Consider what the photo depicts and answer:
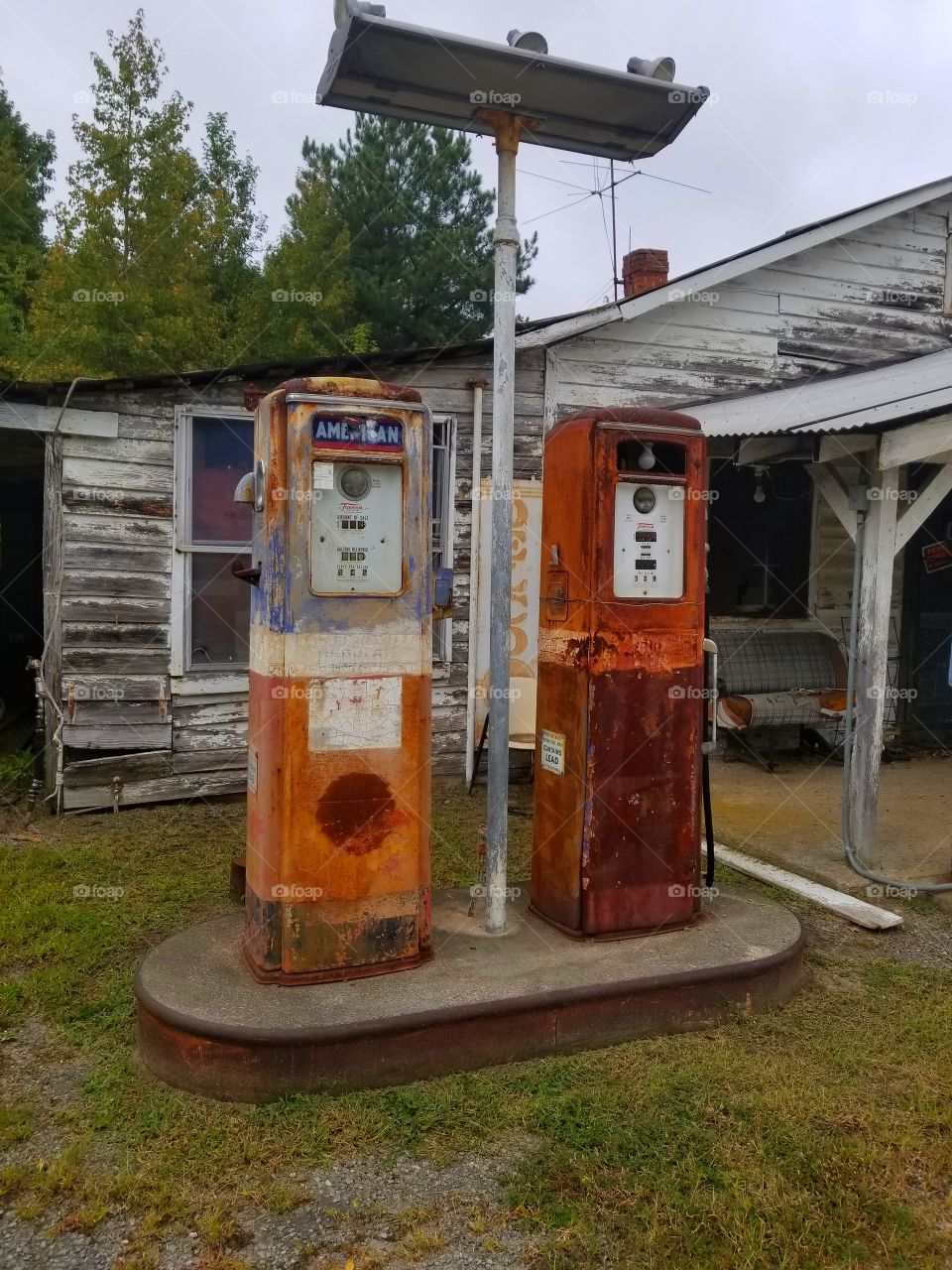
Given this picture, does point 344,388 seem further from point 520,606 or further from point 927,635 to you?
point 927,635

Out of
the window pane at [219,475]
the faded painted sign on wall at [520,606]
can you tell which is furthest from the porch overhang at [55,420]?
the faded painted sign on wall at [520,606]

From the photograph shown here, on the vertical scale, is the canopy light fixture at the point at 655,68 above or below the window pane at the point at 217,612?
above

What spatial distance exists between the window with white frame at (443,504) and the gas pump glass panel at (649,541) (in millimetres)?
3509

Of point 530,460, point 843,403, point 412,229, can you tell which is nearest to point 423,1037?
point 530,460

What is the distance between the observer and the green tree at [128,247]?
16.5 m

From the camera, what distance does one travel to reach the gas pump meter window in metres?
3.56

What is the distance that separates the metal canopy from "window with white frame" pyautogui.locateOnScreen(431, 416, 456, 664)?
3594 millimetres

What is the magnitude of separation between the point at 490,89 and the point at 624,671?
7.69 ft

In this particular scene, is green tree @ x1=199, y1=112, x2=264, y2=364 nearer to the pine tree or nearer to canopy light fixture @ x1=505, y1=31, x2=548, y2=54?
the pine tree

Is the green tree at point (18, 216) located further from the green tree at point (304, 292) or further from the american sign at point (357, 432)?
the american sign at point (357, 432)

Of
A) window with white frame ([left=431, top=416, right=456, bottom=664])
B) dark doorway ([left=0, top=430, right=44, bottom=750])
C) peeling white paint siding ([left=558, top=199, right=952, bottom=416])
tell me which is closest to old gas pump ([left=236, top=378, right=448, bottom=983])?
window with white frame ([left=431, top=416, right=456, bottom=664])

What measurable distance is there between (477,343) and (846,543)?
14.8 feet

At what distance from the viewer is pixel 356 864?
12.0 feet

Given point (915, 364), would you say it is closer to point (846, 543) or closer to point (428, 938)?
point (846, 543)
